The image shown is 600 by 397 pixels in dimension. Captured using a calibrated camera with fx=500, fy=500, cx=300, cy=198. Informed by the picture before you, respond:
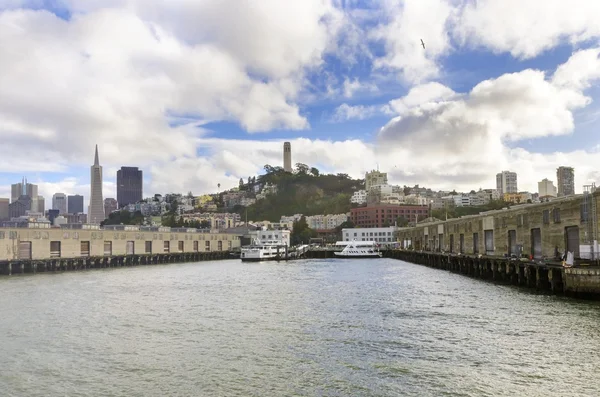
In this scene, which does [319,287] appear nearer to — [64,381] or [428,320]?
[428,320]

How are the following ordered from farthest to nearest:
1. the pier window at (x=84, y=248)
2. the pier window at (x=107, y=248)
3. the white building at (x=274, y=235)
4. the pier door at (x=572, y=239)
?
the white building at (x=274, y=235) → the pier window at (x=107, y=248) → the pier window at (x=84, y=248) → the pier door at (x=572, y=239)

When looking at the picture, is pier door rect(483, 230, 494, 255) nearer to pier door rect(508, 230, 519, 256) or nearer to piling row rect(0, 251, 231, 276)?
pier door rect(508, 230, 519, 256)

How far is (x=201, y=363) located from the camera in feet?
70.5

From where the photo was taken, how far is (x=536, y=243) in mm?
50031

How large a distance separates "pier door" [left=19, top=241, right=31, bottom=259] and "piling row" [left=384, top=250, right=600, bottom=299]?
68254 millimetres

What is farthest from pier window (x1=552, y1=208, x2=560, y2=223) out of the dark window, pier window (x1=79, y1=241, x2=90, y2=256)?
pier window (x1=79, y1=241, x2=90, y2=256)

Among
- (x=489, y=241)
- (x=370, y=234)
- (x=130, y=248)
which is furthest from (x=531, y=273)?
(x=370, y=234)

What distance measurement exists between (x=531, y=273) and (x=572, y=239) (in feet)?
14.8

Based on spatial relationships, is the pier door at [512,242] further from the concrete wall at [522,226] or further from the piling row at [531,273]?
the piling row at [531,273]

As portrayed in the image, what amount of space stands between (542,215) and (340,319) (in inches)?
1063

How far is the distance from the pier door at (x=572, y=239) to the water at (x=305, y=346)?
555 cm

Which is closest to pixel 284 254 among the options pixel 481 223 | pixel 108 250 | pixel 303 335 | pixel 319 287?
pixel 108 250

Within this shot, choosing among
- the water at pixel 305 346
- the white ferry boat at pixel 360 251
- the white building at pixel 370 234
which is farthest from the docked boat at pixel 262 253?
the water at pixel 305 346

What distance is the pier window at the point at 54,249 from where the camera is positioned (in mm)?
88869
